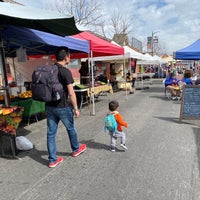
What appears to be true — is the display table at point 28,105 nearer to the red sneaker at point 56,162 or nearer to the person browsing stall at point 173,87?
the red sneaker at point 56,162

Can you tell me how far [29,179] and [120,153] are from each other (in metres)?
1.63

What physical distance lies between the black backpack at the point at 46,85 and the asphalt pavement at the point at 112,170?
3.90 ft

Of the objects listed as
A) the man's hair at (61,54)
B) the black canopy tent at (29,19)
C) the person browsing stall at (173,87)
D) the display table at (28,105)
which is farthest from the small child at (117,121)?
the person browsing stall at (173,87)

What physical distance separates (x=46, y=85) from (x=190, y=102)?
4150 mm

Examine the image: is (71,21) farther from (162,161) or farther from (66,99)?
(162,161)

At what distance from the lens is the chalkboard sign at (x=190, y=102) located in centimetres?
540

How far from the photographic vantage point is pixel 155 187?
261 cm

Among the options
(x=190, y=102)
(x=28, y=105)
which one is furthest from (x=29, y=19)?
(x=190, y=102)

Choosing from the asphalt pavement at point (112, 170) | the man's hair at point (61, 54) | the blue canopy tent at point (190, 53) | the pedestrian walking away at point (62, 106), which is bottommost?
the asphalt pavement at point (112, 170)

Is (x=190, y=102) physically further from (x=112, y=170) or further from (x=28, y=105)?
(x=28, y=105)

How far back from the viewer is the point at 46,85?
294 centimetres

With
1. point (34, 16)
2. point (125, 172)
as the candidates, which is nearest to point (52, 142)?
point (125, 172)

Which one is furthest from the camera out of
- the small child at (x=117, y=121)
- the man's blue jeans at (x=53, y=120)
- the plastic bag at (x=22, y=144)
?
the plastic bag at (x=22, y=144)

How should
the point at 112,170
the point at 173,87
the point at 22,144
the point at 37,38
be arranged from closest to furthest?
the point at 112,170, the point at 22,144, the point at 37,38, the point at 173,87
